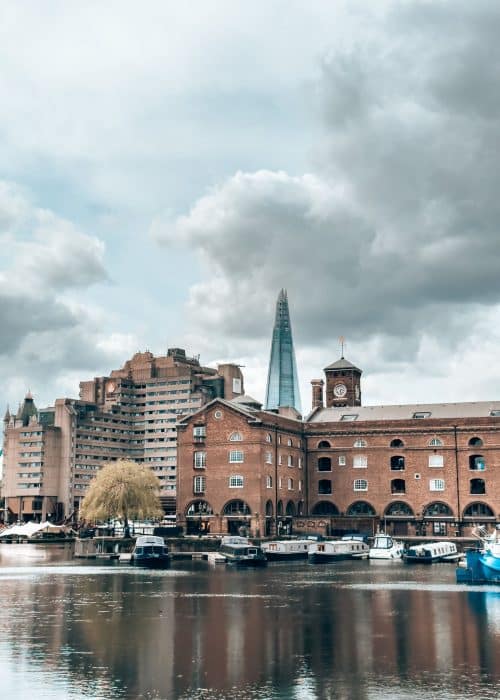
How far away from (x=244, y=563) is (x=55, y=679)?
50.4 m

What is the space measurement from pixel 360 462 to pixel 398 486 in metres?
5.64

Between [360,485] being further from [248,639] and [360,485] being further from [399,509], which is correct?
[248,639]

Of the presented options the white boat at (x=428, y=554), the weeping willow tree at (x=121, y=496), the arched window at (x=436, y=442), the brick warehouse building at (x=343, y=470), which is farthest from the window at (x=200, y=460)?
the white boat at (x=428, y=554)

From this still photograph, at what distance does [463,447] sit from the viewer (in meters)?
103

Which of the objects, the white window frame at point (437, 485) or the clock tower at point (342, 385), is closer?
the white window frame at point (437, 485)

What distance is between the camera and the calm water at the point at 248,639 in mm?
24672

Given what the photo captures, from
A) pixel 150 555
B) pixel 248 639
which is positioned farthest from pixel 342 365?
pixel 248 639

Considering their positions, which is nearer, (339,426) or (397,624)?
(397,624)

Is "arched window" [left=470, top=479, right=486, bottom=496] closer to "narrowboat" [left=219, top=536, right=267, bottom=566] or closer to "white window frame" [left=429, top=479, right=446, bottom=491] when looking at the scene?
"white window frame" [left=429, top=479, right=446, bottom=491]

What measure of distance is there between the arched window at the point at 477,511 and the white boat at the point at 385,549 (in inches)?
714

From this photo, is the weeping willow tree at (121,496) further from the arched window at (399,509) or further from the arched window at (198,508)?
the arched window at (399,509)

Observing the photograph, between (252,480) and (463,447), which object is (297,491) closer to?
(252,480)

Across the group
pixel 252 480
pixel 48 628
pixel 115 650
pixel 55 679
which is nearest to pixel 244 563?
pixel 252 480

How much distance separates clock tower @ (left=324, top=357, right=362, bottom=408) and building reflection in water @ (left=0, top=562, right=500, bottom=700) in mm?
69644
